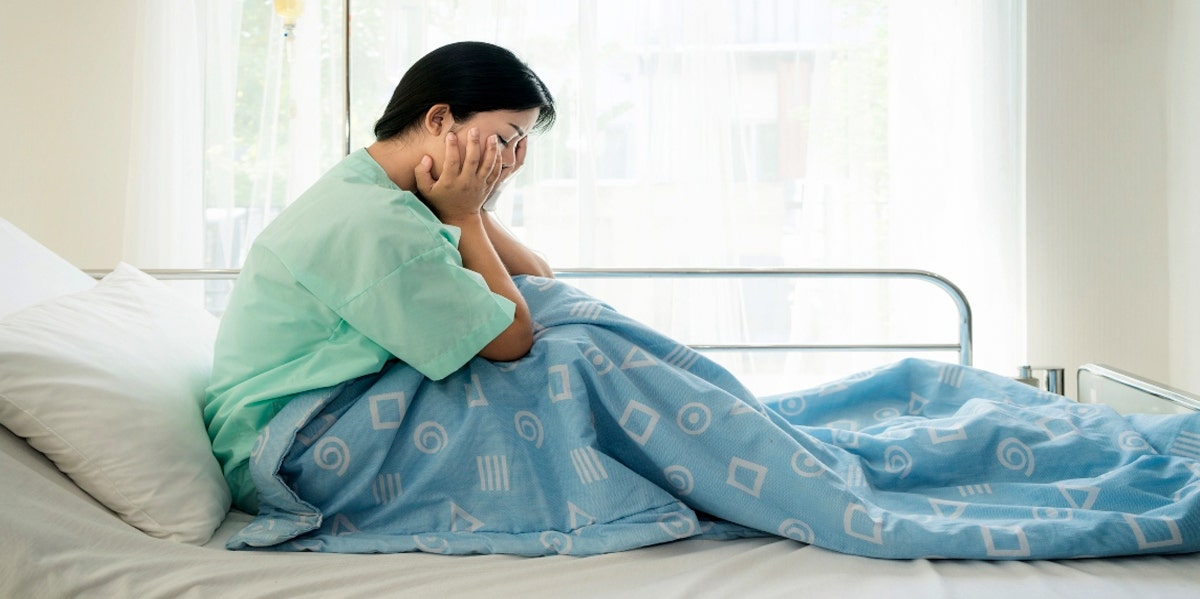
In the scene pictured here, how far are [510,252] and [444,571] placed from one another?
734 millimetres

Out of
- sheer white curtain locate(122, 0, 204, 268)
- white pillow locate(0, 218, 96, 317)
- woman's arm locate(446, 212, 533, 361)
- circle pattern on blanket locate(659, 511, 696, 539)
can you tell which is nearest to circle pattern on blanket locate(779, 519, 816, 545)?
circle pattern on blanket locate(659, 511, 696, 539)

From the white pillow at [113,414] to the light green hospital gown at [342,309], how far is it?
7 cm

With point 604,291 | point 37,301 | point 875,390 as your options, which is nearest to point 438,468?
point 37,301

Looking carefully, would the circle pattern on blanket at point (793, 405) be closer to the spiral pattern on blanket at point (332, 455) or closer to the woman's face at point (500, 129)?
the woman's face at point (500, 129)

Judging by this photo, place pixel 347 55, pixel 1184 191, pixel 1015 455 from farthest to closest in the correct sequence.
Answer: pixel 1184 191 < pixel 347 55 < pixel 1015 455

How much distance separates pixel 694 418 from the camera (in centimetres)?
123

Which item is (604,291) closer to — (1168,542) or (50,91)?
(50,91)

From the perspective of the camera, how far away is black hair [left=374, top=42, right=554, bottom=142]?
55.4 inches

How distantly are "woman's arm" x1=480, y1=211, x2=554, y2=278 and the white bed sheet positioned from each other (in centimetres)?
67

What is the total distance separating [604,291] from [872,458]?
83.3 inches

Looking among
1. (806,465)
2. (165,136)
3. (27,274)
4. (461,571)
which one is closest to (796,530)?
(806,465)

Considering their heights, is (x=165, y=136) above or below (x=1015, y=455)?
above

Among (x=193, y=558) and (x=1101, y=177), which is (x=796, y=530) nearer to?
(x=193, y=558)

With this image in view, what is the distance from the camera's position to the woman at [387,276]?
4.01ft
